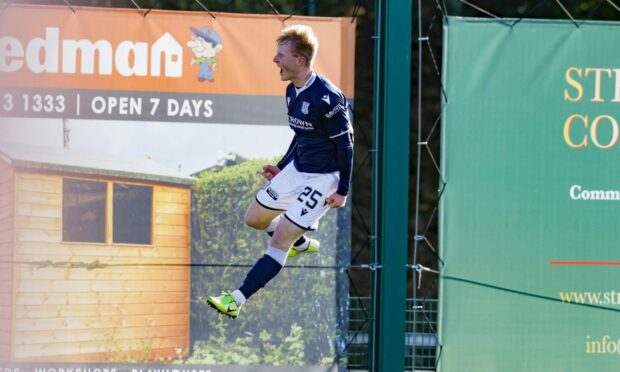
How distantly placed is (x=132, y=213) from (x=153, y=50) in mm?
886

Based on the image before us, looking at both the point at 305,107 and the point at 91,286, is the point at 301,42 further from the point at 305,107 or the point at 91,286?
the point at 91,286

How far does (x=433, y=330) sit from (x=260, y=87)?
1.62 meters

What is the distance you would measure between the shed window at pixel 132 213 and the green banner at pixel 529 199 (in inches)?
62.5

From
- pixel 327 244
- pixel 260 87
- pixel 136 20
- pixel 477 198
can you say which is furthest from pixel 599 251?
pixel 136 20

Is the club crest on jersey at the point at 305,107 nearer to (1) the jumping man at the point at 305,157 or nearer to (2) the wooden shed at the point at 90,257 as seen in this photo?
(1) the jumping man at the point at 305,157

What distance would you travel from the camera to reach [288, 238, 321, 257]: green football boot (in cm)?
541

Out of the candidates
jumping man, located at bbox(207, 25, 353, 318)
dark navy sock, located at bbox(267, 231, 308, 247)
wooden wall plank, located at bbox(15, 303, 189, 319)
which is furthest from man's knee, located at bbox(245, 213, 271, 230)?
wooden wall plank, located at bbox(15, 303, 189, 319)

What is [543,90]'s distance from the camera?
18.6 feet

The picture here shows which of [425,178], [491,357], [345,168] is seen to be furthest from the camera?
[425,178]

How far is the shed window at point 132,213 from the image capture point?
5652 mm

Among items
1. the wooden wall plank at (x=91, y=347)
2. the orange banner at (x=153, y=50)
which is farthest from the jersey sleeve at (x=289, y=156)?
the wooden wall plank at (x=91, y=347)

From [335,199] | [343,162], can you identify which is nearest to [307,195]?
[335,199]

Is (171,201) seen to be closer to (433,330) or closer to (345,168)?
(345,168)

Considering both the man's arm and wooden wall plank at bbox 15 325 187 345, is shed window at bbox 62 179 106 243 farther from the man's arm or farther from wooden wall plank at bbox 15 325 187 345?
the man's arm
